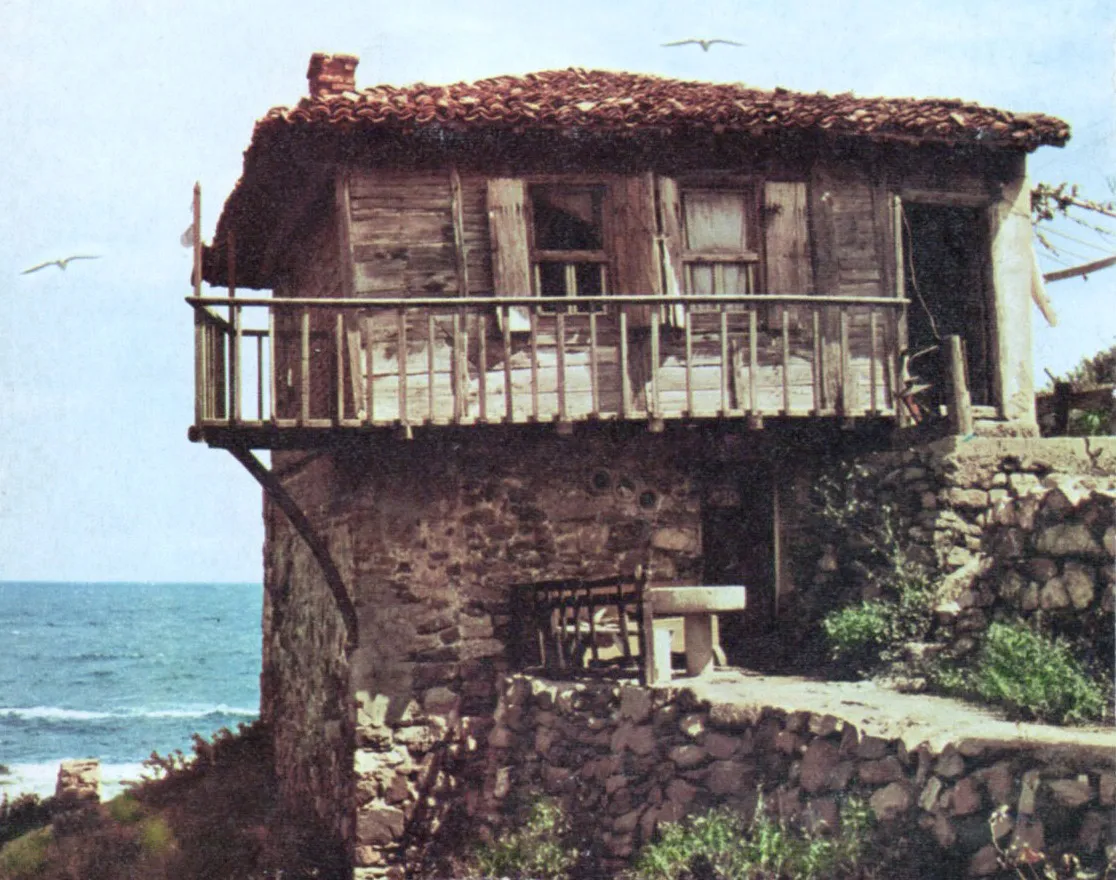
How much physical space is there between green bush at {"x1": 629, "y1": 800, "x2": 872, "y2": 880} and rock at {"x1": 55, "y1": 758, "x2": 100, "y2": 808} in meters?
9.90

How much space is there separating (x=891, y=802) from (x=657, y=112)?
6496 mm

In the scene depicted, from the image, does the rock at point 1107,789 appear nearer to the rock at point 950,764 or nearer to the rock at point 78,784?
the rock at point 950,764

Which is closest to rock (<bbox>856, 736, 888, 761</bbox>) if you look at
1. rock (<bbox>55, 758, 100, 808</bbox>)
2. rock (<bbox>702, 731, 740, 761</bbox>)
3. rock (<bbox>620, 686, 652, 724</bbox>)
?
rock (<bbox>702, 731, 740, 761</bbox>)

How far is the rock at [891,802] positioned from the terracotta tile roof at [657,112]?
6.34 meters

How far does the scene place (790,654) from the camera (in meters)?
12.1

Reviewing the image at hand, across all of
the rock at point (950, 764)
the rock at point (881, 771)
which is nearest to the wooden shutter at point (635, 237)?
the rock at point (881, 771)

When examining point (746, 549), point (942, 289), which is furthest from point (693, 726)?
point (942, 289)

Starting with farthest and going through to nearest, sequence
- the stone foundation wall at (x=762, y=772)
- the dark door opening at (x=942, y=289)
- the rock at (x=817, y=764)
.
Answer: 1. the dark door opening at (x=942, y=289)
2. the rock at (x=817, y=764)
3. the stone foundation wall at (x=762, y=772)

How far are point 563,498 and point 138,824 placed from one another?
22.8 feet

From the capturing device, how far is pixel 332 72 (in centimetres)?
1249

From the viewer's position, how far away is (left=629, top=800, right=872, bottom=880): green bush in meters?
7.84

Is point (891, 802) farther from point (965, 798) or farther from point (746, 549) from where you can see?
point (746, 549)

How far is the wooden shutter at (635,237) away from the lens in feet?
39.0

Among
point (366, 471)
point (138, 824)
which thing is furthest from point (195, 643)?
point (366, 471)
